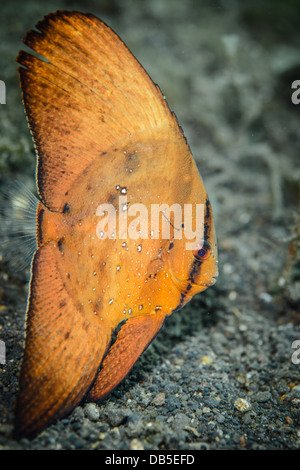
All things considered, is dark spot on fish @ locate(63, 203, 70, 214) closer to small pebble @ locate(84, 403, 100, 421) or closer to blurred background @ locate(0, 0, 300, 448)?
blurred background @ locate(0, 0, 300, 448)

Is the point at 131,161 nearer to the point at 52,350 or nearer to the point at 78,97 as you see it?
the point at 78,97

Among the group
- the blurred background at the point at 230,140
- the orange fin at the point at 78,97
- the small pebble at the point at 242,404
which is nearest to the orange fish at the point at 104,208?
the orange fin at the point at 78,97

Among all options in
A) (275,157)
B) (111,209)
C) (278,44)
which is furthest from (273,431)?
(278,44)

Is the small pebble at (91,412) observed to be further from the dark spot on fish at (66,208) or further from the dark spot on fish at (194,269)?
the dark spot on fish at (66,208)

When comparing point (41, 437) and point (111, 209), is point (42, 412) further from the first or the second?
point (111, 209)

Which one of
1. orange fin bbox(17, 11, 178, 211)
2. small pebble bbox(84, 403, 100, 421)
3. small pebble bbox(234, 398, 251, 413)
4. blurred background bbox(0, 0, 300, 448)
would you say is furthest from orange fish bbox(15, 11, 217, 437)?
small pebble bbox(234, 398, 251, 413)
